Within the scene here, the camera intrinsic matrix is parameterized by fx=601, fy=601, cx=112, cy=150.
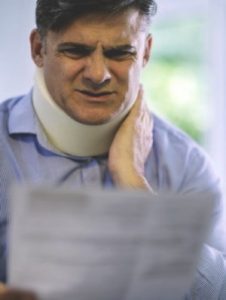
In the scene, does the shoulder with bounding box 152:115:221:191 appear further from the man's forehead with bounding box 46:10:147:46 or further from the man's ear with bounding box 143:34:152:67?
the man's forehead with bounding box 46:10:147:46

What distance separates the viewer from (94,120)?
4.34 ft

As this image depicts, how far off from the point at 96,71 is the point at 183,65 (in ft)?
7.21

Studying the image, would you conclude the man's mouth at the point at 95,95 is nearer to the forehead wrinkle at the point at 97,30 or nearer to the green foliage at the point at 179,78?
the forehead wrinkle at the point at 97,30

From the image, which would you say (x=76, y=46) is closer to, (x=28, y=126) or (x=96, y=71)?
(x=96, y=71)

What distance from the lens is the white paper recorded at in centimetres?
81

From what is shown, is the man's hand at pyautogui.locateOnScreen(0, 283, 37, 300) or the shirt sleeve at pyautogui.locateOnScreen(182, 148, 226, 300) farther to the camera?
the shirt sleeve at pyautogui.locateOnScreen(182, 148, 226, 300)

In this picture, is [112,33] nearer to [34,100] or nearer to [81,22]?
[81,22]

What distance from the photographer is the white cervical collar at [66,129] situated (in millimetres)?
1359

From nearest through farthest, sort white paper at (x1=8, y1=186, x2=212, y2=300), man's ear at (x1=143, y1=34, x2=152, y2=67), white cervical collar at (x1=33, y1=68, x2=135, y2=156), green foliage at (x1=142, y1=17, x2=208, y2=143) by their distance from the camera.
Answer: white paper at (x1=8, y1=186, x2=212, y2=300), white cervical collar at (x1=33, y1=68, x2=135, y2=156), man's ear at (x1=143, y1=34, x2=152, y2=67), green foliage at (x1=142, y1=17, x2=208, y2=143)

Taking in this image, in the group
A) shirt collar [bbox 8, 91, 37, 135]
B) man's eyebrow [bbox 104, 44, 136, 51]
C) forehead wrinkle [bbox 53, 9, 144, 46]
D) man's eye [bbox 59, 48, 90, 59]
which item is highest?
forehead wrinkle [bbox 53, 9, 144, 46]

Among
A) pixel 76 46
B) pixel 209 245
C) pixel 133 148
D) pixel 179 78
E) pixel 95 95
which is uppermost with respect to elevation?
pixel 76 46

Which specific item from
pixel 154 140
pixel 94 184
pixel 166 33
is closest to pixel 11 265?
pixel 94 184

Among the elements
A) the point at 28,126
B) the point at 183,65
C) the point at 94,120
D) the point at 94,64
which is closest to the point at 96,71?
the point at 94,64

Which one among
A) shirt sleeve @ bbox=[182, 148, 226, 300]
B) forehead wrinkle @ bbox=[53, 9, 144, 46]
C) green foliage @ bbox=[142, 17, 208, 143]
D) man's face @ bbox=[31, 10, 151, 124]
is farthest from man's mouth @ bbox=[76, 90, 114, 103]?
green foliage @ bbox=[142, 17, 208, 143]
